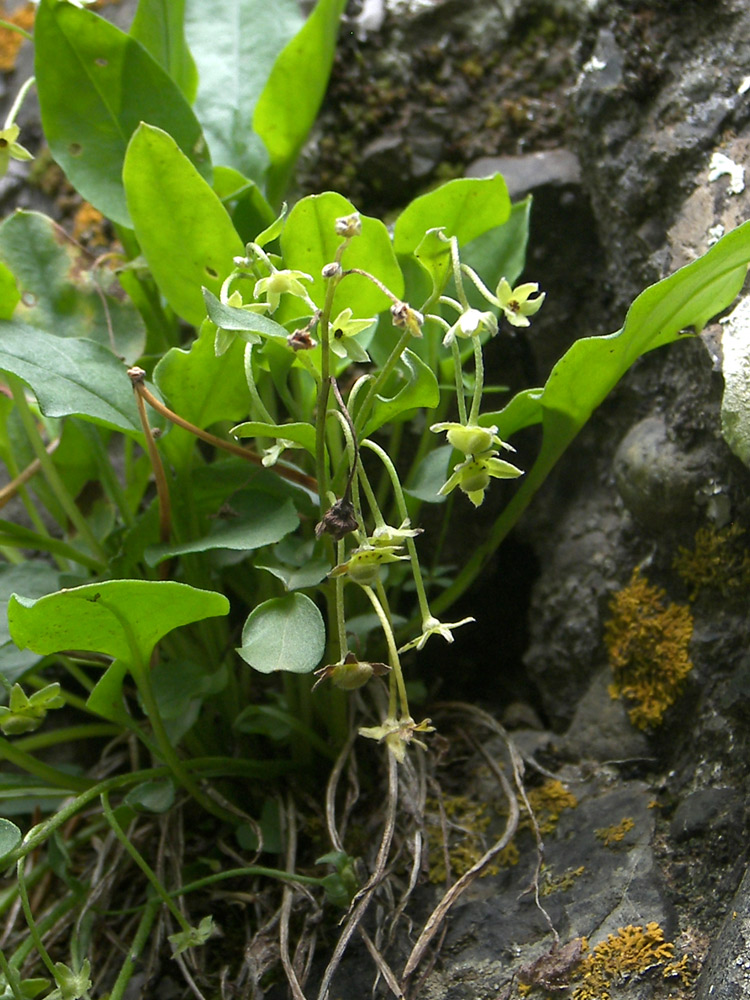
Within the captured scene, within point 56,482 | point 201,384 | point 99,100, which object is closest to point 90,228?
point 99,100

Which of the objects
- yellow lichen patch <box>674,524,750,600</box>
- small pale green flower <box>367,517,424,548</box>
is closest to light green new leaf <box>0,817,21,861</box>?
small pale green flower <box>367,517,424,548</box>

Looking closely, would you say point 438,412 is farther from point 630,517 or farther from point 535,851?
point 535,851

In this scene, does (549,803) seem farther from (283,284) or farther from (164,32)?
(164,32)

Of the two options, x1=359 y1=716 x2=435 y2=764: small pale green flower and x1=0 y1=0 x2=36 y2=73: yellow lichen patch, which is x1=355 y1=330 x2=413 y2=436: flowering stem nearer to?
x1=359 y1=716 x2=435 y2=764: small pale green flower

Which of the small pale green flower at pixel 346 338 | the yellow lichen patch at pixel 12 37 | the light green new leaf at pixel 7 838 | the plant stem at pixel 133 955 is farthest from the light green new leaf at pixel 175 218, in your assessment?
the yellow lichen patch at pixel 12 37

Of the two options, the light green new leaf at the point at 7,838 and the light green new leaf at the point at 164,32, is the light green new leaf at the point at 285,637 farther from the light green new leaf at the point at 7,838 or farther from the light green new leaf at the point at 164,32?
the light green new leaf at the point at 164,32

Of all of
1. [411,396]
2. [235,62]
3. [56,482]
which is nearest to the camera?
[411,396]
